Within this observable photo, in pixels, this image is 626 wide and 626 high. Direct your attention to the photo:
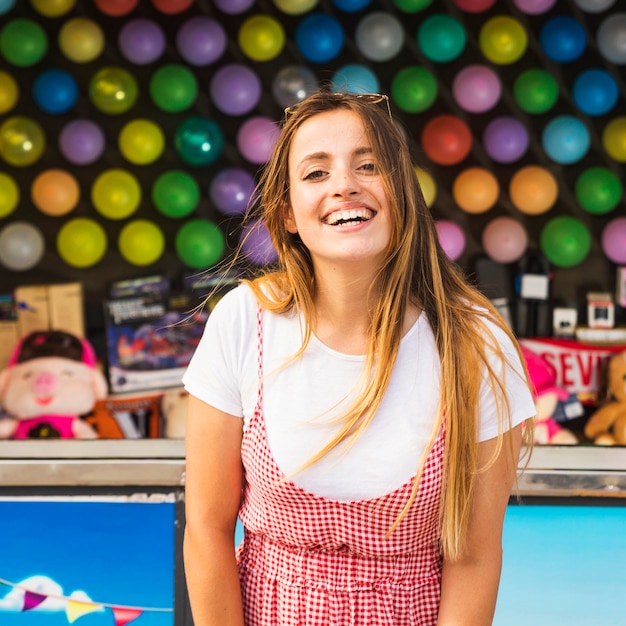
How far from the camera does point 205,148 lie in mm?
2994

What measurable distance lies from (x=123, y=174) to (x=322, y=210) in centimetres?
203

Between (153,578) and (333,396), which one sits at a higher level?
(333,396)

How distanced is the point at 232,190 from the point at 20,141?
74 cm

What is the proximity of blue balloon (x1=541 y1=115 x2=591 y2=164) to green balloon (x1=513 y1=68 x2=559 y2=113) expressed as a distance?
81 millimetres

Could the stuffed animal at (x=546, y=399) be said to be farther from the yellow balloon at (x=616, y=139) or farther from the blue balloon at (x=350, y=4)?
the blue balloon at (x=350, y=4)

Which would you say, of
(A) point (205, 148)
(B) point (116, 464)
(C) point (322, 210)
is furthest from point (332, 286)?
(A) point (205, 148)

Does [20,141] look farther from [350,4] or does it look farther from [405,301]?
[405,301]

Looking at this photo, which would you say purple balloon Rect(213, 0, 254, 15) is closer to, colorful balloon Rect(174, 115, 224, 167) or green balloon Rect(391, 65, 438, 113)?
colorful balloon Rect(174, 115, 224, 167)

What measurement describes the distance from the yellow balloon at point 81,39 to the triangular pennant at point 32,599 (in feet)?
6.25

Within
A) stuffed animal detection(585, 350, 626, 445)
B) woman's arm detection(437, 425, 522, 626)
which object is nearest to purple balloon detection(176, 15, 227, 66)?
stuffed animal detection(585, 350, 626, 445)

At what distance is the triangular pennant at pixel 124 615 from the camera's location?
170 centimetres

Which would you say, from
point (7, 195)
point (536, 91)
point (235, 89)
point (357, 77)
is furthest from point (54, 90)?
point (536, 91)

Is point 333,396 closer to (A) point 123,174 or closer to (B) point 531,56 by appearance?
(A) point 123,174

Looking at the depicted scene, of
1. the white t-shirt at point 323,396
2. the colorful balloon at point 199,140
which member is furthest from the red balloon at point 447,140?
the white t-shirt at point 323,396
